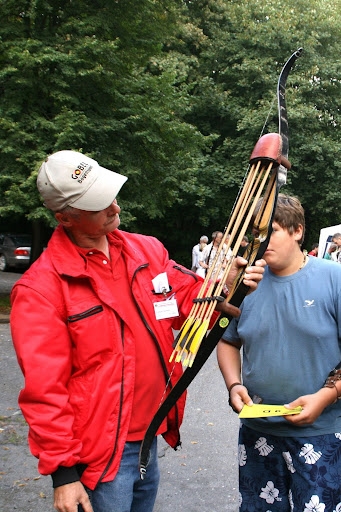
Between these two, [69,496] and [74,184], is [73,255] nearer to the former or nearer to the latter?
[74,184]

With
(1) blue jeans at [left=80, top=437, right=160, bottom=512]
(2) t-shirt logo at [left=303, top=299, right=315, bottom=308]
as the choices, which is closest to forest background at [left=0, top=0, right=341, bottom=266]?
(2) t-shirt logo at [left=303, top=299, right=315, bottom=308]

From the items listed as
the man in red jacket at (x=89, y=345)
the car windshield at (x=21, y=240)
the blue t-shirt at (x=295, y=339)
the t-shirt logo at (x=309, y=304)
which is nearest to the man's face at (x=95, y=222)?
the man in red jacket at (x=89, y=345)

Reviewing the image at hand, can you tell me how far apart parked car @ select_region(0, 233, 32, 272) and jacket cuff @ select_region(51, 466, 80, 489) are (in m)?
17.2

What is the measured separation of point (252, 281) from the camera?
1.76m

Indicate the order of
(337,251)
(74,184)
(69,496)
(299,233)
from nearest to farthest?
(69,496)
(74,184)
(299,233)
(337,251)

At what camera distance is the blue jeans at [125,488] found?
5.99 ft

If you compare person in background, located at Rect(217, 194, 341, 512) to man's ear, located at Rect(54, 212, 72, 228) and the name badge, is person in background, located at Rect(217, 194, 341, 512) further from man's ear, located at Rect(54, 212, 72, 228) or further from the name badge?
man's ear, located at Rect(54, 212, 72, 228)

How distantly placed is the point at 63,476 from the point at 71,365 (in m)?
0.36

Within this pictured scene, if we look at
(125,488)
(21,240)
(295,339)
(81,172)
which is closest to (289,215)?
(295,339)

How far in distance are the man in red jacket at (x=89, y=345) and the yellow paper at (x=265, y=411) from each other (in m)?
0.32

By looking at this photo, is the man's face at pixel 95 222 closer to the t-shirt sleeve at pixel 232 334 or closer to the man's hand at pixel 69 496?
the t-shirt sleeve at pixel 232 334

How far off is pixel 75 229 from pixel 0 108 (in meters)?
8.72

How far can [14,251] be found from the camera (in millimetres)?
18281

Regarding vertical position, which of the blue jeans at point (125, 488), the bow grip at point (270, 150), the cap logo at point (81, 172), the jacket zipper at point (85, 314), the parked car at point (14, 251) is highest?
the bow grip at point (270, 150)
